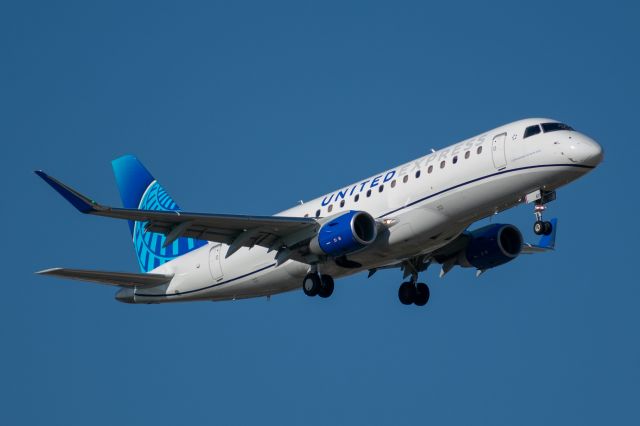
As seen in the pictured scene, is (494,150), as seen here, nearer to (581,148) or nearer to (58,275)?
(581,148)

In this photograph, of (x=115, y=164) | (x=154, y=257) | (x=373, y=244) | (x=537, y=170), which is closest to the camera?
(x=537, y=170)

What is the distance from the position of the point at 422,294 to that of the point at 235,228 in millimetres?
8748

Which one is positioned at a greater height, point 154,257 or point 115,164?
point 115,164

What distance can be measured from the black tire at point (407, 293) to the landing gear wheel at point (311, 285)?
544 cm

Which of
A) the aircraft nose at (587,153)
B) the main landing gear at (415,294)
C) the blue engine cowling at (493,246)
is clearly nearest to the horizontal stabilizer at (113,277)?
the main landing gear at (415,294)

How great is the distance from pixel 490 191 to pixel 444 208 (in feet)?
5.44

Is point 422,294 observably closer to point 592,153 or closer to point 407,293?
point 407,293

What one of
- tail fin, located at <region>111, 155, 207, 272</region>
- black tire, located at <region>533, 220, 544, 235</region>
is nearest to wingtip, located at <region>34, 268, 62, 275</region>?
tail fin, located at <region>111, 155, 207, 272</region>

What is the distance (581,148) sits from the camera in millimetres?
35844

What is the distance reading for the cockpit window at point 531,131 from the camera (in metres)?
37.0

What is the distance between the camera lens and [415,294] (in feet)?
146

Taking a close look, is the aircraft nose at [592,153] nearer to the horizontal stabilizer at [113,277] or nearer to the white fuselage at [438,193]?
the white fuselage at [438,193]

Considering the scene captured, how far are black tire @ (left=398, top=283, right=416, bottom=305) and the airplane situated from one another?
48 mm

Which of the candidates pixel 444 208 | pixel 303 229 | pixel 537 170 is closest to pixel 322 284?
pixel 303 229
